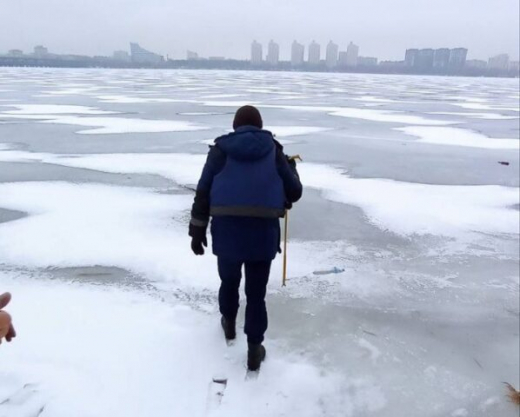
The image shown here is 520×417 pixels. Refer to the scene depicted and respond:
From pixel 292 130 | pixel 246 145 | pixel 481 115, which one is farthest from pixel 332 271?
pixel 481 115

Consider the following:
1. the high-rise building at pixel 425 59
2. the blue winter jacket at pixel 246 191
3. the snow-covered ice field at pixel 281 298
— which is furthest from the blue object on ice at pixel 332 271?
the high-rise building at pixel 425 59

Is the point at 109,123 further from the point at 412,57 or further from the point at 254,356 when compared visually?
the point at 412,57

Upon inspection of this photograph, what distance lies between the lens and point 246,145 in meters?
2.28

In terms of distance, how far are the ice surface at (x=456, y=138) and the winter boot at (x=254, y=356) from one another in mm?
9303

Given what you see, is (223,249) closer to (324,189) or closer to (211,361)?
(211,361)

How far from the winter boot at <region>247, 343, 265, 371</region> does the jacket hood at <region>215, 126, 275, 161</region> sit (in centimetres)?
111

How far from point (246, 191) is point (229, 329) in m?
1.06

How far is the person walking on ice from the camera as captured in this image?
91.0 inches

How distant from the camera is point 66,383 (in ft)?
8.34

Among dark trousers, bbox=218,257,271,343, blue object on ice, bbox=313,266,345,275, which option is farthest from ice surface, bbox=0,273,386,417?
blue object on ice, bbox=313,266,345,275

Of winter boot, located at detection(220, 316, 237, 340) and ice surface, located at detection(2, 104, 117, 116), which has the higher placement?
winter boot, located at detection(220, 316, 237, 340)

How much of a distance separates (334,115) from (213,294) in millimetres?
13590

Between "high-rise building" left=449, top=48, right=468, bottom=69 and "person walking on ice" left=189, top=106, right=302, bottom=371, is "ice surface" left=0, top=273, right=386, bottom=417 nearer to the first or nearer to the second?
"person walking on ice" left=189, top=106, right=302, bottom=371

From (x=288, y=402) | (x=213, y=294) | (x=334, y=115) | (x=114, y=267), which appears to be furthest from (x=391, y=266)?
(x=334, y=115)
